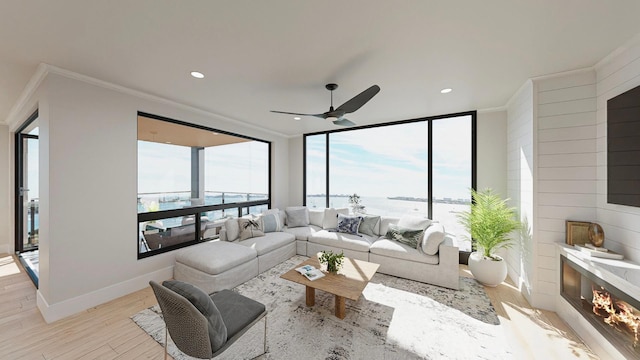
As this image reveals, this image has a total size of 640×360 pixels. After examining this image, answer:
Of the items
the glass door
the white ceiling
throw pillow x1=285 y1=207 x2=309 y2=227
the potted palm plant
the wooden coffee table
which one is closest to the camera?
the white ceiling

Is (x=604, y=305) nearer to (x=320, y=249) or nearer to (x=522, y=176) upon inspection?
(x=522, y=176)

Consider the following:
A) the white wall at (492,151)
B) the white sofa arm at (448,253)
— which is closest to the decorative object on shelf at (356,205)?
the white sofa arm at (448,253)

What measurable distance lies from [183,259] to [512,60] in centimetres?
463

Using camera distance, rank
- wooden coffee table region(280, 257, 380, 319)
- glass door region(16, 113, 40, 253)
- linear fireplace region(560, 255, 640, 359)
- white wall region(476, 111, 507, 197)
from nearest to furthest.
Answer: linear fireplace region(560, 255, 640, 359)
wooden coffee table region(280, 257, 380, 319)
white wall region(476, 111, 507, 197)
glass door region(16, 113, 40, 253)

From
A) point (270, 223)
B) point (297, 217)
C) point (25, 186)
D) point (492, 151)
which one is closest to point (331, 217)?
point (297, 217)

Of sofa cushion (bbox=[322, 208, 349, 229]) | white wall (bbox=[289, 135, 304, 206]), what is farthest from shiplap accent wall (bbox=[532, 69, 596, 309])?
white wall (bbox=[289, 135, 304, 206])

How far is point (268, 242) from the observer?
12.3ft

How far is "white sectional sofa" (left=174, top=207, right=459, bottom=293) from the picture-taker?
9.91ft

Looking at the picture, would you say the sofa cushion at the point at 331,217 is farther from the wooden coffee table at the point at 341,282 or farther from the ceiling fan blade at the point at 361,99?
the ceiling fan blade at the point at 361,99

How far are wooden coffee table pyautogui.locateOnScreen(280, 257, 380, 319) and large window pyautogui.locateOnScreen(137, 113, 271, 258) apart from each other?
2.27m

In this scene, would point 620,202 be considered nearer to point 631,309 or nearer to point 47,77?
point 631,309

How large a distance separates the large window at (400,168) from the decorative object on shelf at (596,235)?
5.03 feet

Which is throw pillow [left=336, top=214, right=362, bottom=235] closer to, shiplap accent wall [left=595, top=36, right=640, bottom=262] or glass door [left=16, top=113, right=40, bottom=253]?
shiplap accent wall [left=595, top=36, right=640, bottom=262]

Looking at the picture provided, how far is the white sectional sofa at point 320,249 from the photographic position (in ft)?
9.91
